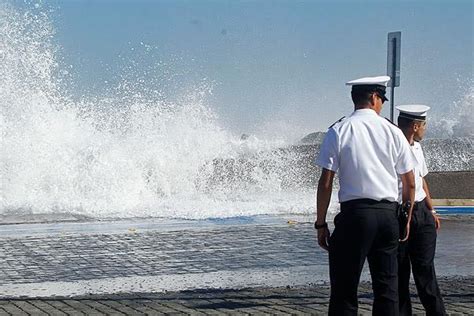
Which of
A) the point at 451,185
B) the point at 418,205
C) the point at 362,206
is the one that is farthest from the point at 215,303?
the point at 451,185

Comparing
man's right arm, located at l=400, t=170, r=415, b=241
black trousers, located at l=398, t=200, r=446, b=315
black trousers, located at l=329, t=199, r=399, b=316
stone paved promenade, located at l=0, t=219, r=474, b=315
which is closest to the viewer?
black trousers, located at l=329, t=199, r=399, b=316

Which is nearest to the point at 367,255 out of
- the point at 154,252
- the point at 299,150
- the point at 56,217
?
the point at 154,252

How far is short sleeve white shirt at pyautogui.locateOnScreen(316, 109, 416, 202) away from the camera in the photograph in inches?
228

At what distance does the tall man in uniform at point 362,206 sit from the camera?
5742 mm

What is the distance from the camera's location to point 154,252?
39.0ft

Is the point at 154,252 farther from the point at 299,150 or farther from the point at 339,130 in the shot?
the point at 299,150

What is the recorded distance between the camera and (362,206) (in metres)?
5.77

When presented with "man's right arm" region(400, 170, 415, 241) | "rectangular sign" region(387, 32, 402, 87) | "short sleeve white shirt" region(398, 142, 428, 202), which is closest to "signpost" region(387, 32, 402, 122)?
"rectangular sign" region(387, 32, 402, 87)

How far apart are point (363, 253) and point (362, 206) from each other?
0.28 metres

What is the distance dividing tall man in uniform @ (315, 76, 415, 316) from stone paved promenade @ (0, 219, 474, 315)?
175 centimetres

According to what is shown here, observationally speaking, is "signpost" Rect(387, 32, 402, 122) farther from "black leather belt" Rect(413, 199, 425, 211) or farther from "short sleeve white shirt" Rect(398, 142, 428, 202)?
"black leather belt" Rect(413, 199, 425, 211)

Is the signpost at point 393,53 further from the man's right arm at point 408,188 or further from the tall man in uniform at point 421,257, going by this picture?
the man's right arm at point 408,188

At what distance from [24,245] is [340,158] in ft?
25.2

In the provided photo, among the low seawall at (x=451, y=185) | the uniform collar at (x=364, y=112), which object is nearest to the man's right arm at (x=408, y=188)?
the uniform collar at (x=364, y=112)
